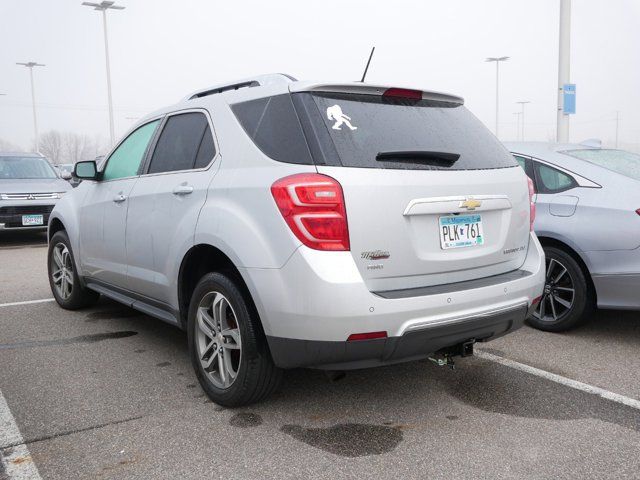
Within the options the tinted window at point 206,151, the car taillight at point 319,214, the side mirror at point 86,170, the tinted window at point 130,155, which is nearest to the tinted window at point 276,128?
the car taillight at point 319,214

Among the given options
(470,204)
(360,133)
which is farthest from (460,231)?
(360,133)

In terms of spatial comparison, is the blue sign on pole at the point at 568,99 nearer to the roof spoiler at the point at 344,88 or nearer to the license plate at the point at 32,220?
the roof spoiler at the point at 344,88

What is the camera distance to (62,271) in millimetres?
5680

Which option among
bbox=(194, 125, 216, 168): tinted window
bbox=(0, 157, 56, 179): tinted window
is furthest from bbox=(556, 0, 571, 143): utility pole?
bbox=(0, 157, 56, 179): tinted window

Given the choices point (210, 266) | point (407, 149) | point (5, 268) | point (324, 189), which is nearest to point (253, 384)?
point (210, 266)

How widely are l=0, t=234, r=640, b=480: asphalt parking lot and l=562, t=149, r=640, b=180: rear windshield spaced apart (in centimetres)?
126

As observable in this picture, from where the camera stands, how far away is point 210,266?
11.4 feet

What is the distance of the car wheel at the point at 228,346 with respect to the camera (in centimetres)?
307

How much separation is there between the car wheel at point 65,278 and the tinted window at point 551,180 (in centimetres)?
393

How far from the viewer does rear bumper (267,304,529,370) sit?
9.12 feet

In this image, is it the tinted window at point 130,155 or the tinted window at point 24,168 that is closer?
the tinted window at point 130,155

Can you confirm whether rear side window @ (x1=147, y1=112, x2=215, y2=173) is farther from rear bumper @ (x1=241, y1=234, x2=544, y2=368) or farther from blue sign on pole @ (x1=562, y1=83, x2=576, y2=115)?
blue sign on pole @ (x1=562, y1=83, x2=576, y2=115)

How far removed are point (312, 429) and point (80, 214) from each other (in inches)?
121

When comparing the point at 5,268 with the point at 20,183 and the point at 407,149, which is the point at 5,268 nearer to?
the point at 20,183
